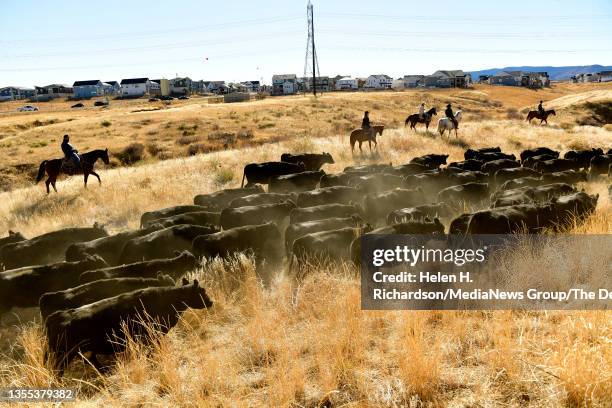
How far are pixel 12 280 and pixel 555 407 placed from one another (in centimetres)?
888

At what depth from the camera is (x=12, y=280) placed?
7867mm

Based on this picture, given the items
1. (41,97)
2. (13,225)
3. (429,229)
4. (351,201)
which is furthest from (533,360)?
(41,97)

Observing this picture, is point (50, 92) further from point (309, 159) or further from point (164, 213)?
A: point (164, 213)

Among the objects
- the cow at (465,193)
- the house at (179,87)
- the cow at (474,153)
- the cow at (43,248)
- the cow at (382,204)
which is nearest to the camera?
the cow at (43,248)

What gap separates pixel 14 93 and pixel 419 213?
16737cm

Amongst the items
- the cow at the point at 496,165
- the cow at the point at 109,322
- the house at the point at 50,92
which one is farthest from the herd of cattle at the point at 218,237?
the house at the point at 50,92

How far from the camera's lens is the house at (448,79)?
122m

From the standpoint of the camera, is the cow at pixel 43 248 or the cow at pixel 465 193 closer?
the cow at pixel 43 248

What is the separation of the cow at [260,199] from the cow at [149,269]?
3.88 metres

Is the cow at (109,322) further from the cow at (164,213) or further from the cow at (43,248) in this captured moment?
the cow at (164,213)

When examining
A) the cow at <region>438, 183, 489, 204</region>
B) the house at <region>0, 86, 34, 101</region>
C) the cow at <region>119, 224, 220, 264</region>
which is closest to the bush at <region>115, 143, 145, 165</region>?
the cow at <region>119, 224, 220, 264</region>

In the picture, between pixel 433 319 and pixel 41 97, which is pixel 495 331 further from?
pixel 41 97

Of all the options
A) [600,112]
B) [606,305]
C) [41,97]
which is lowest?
[606,305]

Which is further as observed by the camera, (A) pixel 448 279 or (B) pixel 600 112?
(B) pixel 600 112
